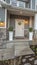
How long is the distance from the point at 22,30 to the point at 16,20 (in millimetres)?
1230

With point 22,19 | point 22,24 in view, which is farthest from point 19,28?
point 22,19

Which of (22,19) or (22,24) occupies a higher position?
(22,19)

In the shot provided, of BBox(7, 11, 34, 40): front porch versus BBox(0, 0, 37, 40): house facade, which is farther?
BBox(7, 11, 34, 40): front porch

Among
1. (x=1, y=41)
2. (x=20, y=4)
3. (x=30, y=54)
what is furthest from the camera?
(x=20, y=4)

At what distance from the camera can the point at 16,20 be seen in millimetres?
14617

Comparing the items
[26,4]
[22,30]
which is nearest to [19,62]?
[22,30]

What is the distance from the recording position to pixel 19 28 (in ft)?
48.5

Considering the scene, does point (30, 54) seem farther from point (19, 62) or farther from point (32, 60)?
point (19, 62)

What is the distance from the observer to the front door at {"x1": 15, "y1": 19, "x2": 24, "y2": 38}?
1459 centimetres

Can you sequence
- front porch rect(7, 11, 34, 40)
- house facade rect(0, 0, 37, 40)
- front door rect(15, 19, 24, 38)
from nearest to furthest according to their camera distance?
1. house facade rect(0, 0, 37, 40)
2. front porch rect(7, 11, 34, 40)
3. front door rect(15, 19, 24, 38)

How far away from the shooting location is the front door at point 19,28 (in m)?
14.6

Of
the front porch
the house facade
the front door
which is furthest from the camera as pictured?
the front door

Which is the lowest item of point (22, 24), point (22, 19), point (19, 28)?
point (19, 28)

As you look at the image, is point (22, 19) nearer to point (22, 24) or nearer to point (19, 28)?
point (22, 24)
